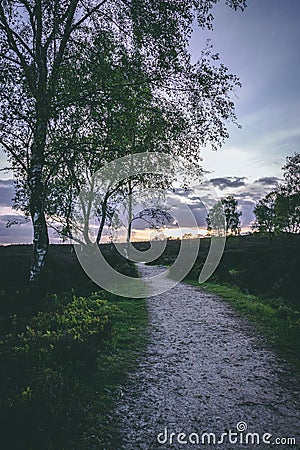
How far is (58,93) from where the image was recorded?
1070cm

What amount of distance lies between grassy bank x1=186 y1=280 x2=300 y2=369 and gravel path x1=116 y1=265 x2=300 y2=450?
0.49m

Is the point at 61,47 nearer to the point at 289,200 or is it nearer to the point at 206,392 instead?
the point at 206,392

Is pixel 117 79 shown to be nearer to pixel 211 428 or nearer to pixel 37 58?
pixel 37 58

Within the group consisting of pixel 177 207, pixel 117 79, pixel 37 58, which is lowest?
pixel 177 207

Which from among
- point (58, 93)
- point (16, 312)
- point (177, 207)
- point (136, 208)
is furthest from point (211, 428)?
point (136, 208)

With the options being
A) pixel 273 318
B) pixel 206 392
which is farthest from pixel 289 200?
pixel 206 392

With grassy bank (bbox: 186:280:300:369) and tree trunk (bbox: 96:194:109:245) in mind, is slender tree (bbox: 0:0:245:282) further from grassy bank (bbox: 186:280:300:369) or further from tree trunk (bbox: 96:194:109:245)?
tree trunk (bbox: 96:194:109:245)

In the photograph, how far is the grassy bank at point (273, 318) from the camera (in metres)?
9.16

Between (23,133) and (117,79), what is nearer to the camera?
(117,79)

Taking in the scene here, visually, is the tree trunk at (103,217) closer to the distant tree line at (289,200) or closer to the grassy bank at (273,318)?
the grassy bank at (273,318)

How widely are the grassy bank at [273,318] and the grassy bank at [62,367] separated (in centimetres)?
396

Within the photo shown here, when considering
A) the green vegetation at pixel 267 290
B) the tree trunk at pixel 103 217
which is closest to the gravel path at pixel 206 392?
the green vegetation at pixel 267 290

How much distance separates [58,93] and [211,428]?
10076 mm

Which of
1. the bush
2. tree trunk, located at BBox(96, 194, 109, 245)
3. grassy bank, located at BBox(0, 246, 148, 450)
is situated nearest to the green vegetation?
grassy bank, located at BBox(0, 246, 148, 450)
